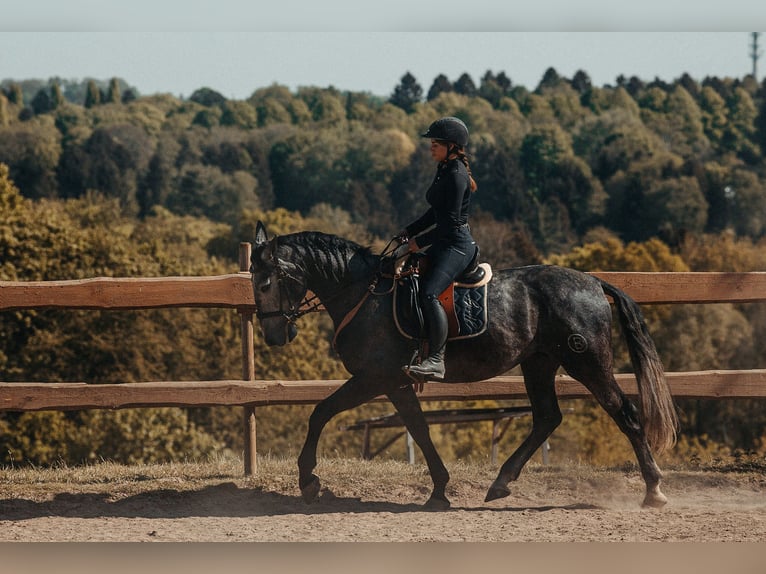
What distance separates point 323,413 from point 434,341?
982mm

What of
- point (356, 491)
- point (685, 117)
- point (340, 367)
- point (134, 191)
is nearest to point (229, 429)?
point (340, 367)

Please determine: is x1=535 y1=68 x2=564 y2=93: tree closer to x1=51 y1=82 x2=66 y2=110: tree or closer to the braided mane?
x1=51 y1=82 x2=66 y2=110: tree

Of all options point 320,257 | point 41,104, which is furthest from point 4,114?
point 320,257

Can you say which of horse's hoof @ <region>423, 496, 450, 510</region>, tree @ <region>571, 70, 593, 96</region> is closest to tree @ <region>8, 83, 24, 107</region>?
tree @ <region>571, 70, 593, 96</region>

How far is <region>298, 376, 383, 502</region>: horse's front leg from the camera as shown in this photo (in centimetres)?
817

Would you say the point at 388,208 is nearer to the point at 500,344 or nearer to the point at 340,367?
the point at 340,367

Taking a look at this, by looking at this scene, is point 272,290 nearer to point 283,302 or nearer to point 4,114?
point 283,302

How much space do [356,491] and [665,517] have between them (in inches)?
97.8

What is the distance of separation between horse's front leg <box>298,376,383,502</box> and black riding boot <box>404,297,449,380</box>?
38 cm

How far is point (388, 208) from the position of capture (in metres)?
86.1

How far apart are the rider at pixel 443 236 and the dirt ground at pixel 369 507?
1224mm

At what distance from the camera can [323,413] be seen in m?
8.16

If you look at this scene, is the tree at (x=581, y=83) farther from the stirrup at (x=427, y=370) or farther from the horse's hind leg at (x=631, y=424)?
the stirrup at (x=427, y=370)

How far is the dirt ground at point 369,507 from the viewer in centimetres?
758
